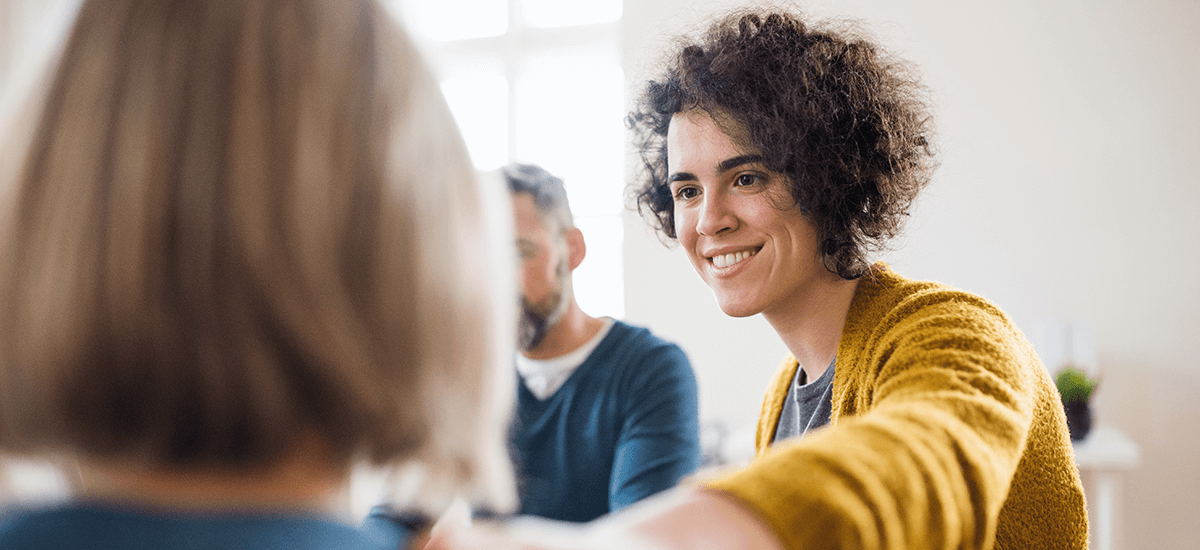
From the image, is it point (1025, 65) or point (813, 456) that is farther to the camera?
point (1025, 65)

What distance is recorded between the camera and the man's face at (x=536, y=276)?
1452mm

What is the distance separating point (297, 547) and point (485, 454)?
4.2 inches

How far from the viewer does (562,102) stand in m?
3.67

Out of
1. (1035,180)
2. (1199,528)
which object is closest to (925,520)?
(1035,180)

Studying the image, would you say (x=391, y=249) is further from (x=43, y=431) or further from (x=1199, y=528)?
(x=1199, y=528)

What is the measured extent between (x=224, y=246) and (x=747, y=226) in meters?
0.85

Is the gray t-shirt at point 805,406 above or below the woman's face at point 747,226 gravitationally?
below

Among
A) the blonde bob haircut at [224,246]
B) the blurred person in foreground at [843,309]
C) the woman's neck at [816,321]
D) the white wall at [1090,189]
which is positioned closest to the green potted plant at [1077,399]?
the white wall at [1090,189]

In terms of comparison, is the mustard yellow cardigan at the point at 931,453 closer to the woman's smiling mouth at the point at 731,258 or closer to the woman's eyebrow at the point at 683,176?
the woman's smiling mouth at the point at 731,258

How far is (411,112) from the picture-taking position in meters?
0.38

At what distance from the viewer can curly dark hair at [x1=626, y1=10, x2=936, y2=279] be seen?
3.41 feet

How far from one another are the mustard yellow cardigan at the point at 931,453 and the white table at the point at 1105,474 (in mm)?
1808

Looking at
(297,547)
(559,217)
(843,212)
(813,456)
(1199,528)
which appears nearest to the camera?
(297,547)

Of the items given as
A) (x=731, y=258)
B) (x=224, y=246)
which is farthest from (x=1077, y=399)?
(x=224, y=246)
